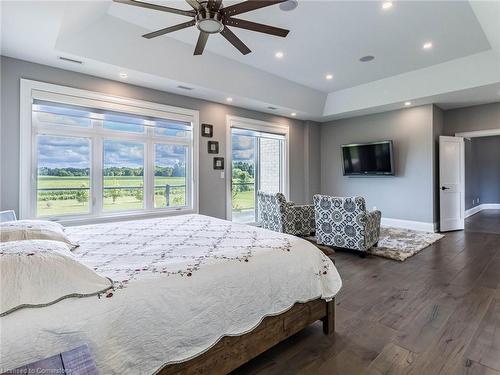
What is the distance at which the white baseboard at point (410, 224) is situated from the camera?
588 cm

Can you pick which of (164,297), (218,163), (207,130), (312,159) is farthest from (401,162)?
(164,297)

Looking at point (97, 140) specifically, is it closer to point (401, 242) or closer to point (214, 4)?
point (214, 4)

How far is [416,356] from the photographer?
6.19 ft

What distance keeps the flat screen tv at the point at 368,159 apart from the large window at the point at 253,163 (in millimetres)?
1647

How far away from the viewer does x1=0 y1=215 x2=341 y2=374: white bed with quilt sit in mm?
1048

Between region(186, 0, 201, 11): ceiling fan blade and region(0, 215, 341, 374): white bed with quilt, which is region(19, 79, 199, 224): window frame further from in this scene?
region(186, 0, 201, 11): ceiling fan blade

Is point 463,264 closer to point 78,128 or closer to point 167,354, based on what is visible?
point 167,354

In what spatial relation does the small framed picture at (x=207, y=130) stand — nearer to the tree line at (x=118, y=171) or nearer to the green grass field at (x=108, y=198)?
the tree line at (x=118, y=171)

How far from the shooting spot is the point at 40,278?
1.13 metres

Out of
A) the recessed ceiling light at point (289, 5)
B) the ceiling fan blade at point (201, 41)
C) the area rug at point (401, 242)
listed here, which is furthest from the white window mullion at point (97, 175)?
the area rug at point (401, 242)

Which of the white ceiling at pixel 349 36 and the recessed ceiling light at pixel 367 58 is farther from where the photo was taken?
the recessed ceiling light at pixel 367 58

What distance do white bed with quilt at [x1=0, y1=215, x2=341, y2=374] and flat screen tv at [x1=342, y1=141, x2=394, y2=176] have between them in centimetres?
505

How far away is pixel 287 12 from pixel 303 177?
4.70 metres

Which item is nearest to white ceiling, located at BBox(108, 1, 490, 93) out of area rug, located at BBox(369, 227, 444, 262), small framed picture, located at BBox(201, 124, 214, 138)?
small framed picture, located at BBox(201, 124, 214, 138)
